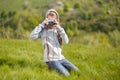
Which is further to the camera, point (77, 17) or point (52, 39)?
point (77, 17)

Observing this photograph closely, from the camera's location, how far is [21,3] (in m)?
161

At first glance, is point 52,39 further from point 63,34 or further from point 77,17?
point 77,17

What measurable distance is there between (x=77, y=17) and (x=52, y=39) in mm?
127147

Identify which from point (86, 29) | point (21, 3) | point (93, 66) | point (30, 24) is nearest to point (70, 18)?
Answer: point (86, 29)

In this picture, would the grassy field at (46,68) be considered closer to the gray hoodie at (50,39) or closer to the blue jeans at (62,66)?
the blue jeans at (62,66)

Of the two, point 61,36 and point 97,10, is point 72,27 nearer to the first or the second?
point 97,10

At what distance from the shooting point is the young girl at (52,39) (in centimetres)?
764

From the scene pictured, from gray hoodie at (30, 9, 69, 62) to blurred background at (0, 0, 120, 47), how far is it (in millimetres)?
84633

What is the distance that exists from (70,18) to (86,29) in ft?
33.5

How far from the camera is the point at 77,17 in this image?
5290 inches

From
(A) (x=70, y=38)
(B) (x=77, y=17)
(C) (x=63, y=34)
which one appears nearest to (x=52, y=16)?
(C) (x=63, y=34)

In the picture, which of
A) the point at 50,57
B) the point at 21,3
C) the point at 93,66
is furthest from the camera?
the point at 21,3

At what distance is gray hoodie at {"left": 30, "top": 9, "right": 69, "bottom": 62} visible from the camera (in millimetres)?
7656

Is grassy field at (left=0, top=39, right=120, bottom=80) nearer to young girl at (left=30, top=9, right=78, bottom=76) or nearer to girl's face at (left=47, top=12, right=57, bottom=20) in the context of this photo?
young girl at (left=30, top=9, right=78, bottom=76)
